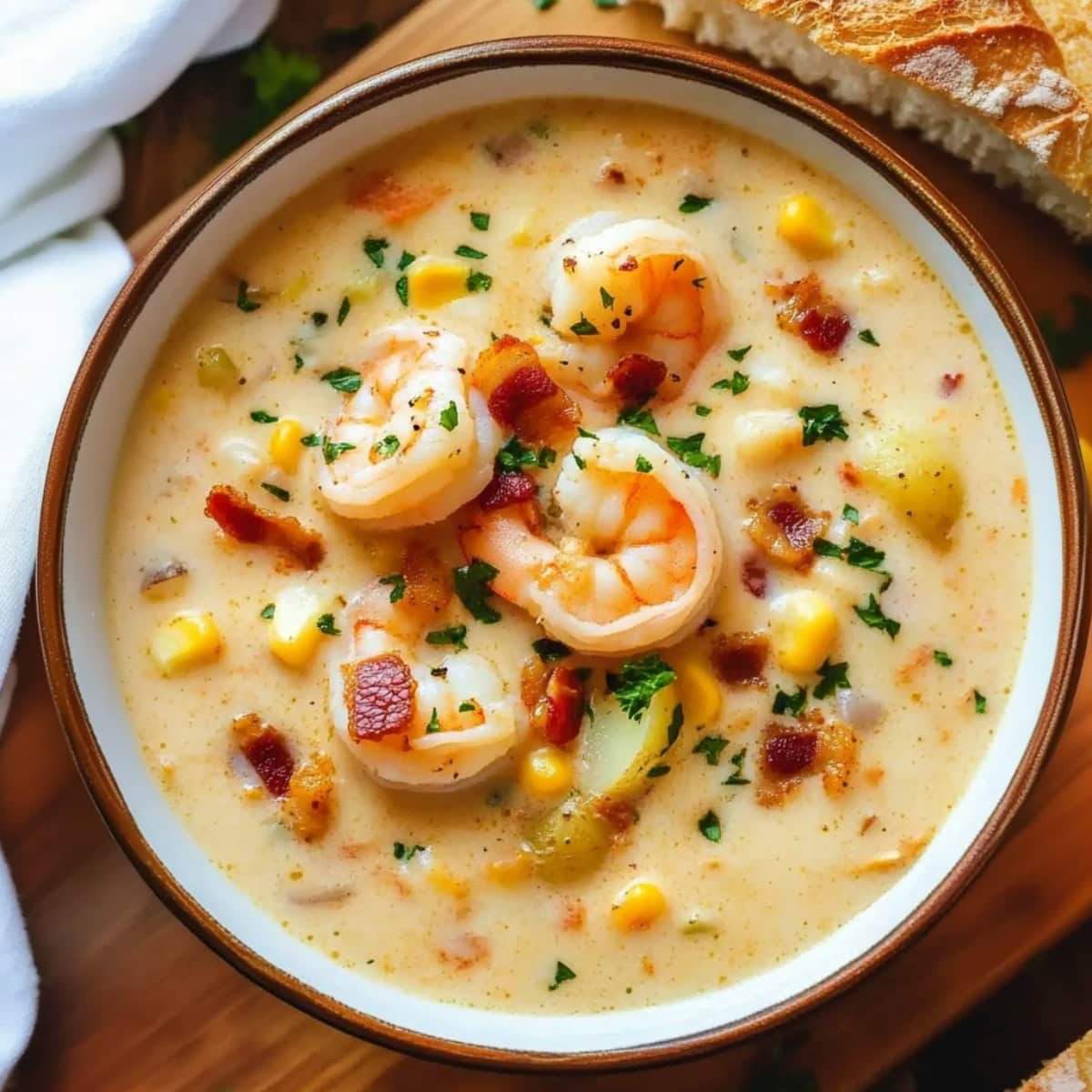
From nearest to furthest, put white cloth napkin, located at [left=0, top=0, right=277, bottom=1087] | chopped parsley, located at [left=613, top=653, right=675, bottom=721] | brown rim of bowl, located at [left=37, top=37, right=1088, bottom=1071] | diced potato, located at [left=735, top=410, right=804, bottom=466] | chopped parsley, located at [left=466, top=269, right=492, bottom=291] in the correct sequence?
brown rim of bowl, located at [left=37, top=37, right=1088, bottom=1071] → chopped parsley, located at [left=613, top=653, right=675, bottom=721] → diced potato, located at [left=735, top=410, right=804, bottom=466] → chopped parsley, located at [left=466, top=269, right=492, bottom=291] → white cloth napkin, located at [left=0, top=0, right=277, bottom=1087]

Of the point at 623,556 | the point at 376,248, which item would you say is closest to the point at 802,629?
the point at 623,556

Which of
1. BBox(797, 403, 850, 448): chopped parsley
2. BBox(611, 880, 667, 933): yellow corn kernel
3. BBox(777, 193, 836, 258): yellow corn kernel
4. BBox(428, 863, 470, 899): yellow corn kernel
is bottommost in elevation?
BBox(428, 863, 470, 899): yellow corn kernel

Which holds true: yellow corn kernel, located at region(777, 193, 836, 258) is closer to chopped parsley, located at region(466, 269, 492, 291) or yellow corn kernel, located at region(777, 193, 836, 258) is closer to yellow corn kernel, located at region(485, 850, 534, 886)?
chopped parsley, located at region(466, 269, 492, 291)

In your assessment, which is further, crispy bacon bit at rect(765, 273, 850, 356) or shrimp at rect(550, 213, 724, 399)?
crispy bacon bit at rect(765, 273, 850, 356)

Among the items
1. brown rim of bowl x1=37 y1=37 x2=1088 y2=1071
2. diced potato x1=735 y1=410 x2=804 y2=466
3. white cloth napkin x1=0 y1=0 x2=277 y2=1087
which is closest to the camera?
brown rim of bowl x1=37 y1=37 x2=1088 y2=1071

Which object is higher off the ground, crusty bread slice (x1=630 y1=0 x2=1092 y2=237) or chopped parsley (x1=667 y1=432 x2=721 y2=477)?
crusty bread slice (x1=630 y1=0 x2=1092 y2=237)

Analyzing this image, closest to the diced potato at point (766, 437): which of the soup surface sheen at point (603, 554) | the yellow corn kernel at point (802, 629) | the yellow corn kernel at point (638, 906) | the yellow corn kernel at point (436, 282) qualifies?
the soup surface sheen at point (603, 554)

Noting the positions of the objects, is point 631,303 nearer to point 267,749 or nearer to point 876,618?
point 876,618

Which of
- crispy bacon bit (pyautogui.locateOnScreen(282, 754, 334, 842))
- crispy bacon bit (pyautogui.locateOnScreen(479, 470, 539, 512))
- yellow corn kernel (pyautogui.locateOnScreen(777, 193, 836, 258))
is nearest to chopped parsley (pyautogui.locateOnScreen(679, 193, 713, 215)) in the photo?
yellow corn kernel (pyautogui.locateOnScreen(777, 193, 836, 258))
